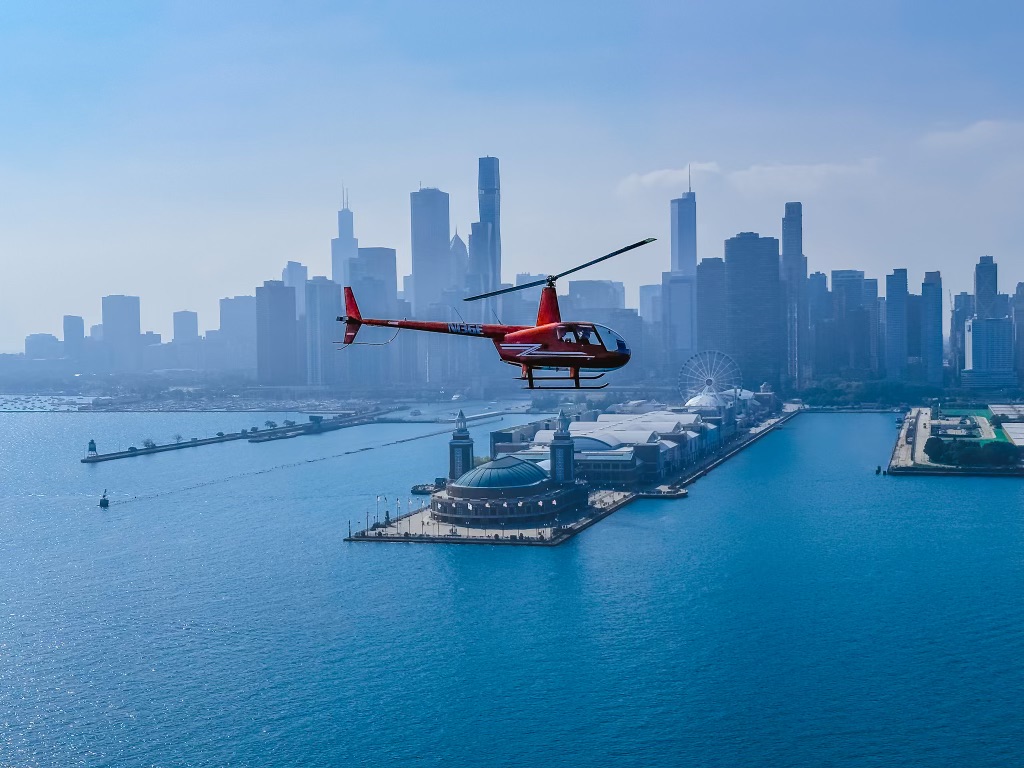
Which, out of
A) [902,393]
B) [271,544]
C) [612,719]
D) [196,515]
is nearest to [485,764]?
[612,719]

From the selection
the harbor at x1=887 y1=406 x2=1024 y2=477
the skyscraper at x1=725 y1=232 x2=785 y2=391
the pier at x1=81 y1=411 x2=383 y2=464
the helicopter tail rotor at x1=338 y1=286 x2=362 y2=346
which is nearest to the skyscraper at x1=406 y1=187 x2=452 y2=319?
the skyscraper at x1=725 y1=232 x2=785 y2=391

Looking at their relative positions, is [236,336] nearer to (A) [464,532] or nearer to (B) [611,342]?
(A) [464,532]

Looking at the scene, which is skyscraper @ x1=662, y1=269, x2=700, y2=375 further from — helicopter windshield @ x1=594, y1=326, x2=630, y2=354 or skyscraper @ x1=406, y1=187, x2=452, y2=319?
helicopter windshield @ x1=594, y1=326, x2=630, y2=354

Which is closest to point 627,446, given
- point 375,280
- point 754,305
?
point 754,305

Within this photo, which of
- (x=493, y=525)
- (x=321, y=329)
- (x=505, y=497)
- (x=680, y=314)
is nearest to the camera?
(x=493, y=525)

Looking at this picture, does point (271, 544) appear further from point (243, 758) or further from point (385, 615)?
point (243, 758)
